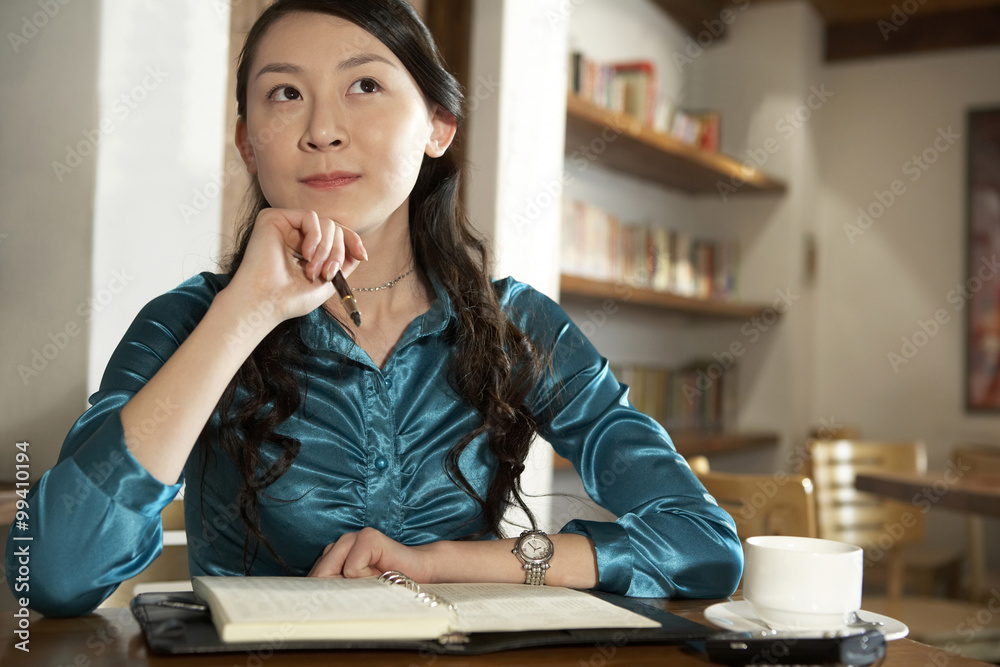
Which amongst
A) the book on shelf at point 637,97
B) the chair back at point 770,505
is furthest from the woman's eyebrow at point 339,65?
the book on shelf at point 637,97

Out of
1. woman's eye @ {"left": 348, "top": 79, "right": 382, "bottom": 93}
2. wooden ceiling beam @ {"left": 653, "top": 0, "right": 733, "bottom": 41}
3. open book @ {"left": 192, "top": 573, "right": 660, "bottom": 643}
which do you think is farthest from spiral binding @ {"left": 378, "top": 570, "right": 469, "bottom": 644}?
wooden ceiling beam @ {"left": 653, "top": 0, "right": 733, "bottom": 41}

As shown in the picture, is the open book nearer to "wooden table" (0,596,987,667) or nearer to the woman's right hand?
"wooden table" (0,596,987,667)

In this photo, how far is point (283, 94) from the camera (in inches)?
48.5

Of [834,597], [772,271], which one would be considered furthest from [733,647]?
[772,271]

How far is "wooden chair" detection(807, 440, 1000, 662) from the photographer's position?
2.58m

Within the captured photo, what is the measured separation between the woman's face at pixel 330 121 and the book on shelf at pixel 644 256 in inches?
83.9

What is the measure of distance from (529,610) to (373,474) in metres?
0.47

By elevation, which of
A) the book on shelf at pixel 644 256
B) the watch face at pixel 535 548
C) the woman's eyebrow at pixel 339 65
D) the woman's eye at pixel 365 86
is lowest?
the watch face at pixel 535 548

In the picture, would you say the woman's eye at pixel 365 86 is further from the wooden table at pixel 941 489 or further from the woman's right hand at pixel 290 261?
the wooden table at pixel 941 489

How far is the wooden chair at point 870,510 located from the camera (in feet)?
10.7

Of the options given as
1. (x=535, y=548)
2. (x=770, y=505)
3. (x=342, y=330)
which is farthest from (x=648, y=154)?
(x=535, y=548)

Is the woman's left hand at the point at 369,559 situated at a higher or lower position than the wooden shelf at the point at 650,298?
lower

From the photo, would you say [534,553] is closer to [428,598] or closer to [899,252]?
[428,598]

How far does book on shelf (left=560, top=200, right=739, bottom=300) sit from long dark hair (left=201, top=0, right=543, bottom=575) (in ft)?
6.12
